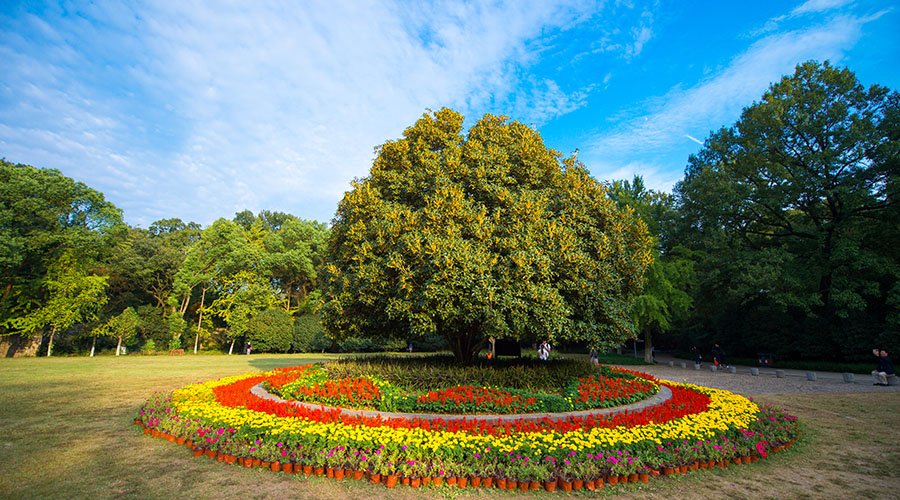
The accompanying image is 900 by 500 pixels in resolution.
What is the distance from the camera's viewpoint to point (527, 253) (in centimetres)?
930

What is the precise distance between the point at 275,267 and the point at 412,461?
4088 cm

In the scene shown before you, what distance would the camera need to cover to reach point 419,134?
A: 43.2 feet

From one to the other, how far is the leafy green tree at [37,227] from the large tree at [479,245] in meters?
27.4

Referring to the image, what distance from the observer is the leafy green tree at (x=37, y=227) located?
2617cm

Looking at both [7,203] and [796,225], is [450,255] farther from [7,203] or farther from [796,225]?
[7,203]

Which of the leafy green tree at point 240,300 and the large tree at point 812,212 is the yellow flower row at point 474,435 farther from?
the leafy green tree at point 240,300

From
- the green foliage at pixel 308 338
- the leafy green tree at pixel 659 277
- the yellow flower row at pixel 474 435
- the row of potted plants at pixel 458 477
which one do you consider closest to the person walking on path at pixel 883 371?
the leafy green tree at pixel 659 277

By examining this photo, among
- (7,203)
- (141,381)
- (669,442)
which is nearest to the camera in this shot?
(669,442)

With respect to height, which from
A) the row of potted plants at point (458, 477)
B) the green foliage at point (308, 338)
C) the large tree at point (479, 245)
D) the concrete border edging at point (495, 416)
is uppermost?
the large tree at point (479, 245)

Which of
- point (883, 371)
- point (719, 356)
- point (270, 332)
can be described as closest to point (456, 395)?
point (883, 371)

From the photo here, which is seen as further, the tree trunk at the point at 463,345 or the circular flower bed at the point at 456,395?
the tree trunk at the point at 463,345

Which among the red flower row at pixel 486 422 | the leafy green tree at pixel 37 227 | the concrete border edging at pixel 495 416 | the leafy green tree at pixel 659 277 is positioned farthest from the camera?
the leafy green tree at pixel 37 227

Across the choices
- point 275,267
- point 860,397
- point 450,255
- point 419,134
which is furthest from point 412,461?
point 275,267

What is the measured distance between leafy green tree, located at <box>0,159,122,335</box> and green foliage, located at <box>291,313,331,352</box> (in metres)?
16.6
